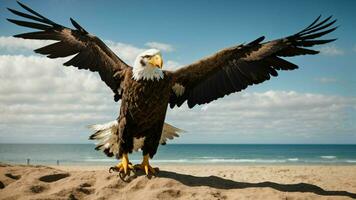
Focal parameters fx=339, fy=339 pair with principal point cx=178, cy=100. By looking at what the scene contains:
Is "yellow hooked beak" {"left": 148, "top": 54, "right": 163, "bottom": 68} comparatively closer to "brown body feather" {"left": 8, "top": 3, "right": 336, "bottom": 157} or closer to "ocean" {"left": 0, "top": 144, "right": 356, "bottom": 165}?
"brown body feather" {"left": 8, "top": 3, "right": 336, "bottom": 157}

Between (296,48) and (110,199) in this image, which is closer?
(110,199)

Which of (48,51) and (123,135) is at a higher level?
(48,51)

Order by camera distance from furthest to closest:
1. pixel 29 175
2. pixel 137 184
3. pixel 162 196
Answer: pixel 29 175
pixel 137 184
pixel 162 196

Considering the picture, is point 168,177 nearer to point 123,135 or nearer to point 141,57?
point 123,135

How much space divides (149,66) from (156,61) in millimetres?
139

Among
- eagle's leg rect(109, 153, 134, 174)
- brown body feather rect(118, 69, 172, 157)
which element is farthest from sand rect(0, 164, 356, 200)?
brown body feather rect(118, 69, 172, 157)

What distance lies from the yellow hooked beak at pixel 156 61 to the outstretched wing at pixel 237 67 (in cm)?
70

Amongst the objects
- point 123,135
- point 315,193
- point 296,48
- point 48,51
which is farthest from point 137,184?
point 296,48

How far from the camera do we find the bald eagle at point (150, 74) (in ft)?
16.0

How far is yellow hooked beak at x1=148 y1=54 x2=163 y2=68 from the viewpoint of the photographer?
15.5 feet

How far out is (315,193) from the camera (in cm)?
423

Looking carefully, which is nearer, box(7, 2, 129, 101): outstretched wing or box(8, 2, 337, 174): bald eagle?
box(8, 2, 337, 174): bald eagle

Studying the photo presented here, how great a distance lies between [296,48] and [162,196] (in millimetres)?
3049

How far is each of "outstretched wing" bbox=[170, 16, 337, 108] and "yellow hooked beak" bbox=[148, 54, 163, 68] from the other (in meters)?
0.70
